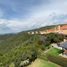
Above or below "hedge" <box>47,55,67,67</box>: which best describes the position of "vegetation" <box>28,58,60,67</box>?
below

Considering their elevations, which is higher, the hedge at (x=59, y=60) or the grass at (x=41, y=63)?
the hedge at (x=59, y=60)

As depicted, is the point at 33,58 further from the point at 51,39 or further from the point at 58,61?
the point at 51,39

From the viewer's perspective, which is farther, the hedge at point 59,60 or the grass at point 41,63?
the grass at point 41,63

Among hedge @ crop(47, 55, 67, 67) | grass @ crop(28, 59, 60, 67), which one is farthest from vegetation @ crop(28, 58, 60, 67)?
hedge @ crop(47, 55, 67, 67)

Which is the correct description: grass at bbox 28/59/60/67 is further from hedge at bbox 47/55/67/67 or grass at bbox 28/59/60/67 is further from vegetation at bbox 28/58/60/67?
hedge at bbox 47/55/67/67

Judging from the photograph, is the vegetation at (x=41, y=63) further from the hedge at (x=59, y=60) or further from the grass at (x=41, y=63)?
the hedge at (x=59, y=60)

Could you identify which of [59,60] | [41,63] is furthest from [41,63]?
[59,60]

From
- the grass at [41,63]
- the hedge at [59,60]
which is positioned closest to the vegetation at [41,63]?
the grass at [41,63]

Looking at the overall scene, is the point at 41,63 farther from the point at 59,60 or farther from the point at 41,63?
the point at 59,60

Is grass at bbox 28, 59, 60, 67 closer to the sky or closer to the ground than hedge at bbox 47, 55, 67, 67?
closer to the ground

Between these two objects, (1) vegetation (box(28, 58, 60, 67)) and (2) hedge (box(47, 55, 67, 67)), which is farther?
(1) vegetation (box(28, 58, 60, 67))

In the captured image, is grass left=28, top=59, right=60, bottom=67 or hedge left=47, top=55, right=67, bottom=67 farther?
grass left=28, top=59, right=60, bottom=67
